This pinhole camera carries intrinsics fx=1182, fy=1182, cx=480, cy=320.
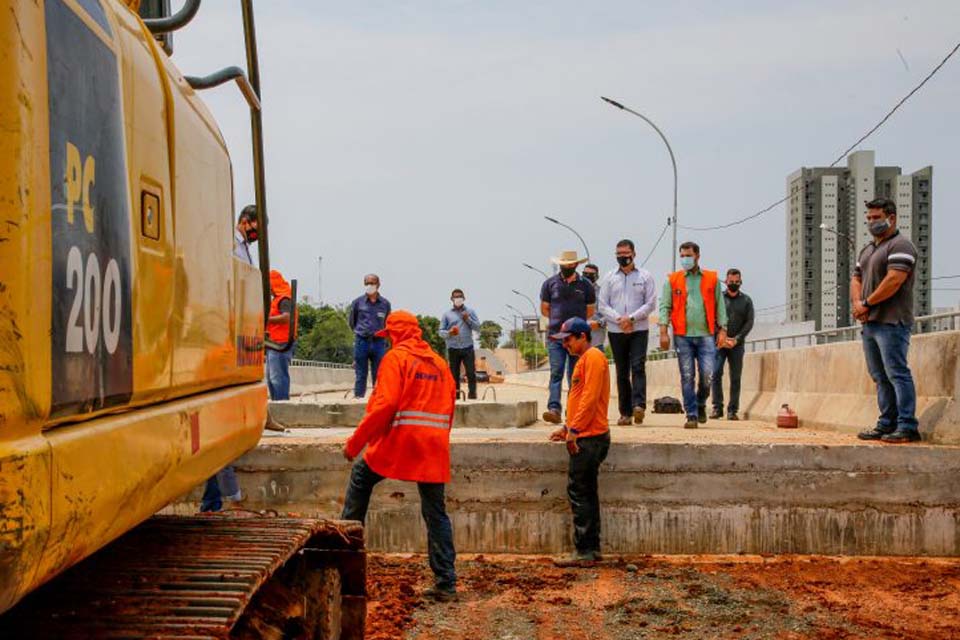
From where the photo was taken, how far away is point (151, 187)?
9.36 ft

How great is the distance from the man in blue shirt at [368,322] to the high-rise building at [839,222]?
2569 cm

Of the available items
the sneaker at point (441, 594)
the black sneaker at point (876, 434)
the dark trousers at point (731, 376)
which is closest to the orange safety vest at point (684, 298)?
the dark trousers at point (731, 376)

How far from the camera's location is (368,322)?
16.1m

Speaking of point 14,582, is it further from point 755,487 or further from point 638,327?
point 638,327

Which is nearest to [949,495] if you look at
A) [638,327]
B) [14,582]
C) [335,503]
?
[638,327]

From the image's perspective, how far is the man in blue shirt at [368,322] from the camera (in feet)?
52.7

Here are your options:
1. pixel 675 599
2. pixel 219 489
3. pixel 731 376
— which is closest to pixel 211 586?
pixel 219 489

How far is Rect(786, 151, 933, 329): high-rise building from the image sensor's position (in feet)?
146

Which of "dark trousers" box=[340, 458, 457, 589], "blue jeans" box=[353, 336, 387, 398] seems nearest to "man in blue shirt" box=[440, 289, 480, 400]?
"blue jeans" box=[353, 336, 387, 398]

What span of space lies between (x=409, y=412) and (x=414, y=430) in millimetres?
131

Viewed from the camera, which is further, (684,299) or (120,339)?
(684,299)

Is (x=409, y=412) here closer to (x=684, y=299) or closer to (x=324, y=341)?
(x=684, y=299)

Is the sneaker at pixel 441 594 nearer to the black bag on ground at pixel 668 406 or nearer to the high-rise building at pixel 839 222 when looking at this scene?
the black bag on ground at pixel 668 406

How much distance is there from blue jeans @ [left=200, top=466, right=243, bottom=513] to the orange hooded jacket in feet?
3.02
